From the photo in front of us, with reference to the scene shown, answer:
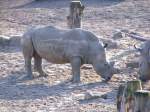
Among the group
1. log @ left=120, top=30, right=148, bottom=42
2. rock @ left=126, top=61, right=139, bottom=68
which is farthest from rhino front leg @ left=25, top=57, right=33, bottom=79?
log @ left=120, top=30, right=148, bottom=42

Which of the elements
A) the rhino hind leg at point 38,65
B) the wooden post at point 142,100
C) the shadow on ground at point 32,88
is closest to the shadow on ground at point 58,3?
the rhino hind leg at point 38,65

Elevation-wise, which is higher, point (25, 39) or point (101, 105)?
point (25, 39)

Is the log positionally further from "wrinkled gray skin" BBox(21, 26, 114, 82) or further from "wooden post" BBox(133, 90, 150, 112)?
"wooden post" BBox(133, 90, 150, 112)

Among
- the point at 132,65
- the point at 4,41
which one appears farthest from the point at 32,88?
the point at 4,41

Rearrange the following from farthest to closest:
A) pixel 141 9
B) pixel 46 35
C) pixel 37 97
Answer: pixel 141 9 < pixel 46 35 < pixel 37 97

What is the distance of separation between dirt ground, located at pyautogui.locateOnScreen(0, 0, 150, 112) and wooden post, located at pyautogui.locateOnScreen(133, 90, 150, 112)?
9.59 ft

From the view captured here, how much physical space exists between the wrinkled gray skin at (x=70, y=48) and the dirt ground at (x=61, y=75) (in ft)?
0.93

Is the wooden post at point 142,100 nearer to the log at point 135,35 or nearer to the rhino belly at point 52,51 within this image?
the rhino belly at point 52,51

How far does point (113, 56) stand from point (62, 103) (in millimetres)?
4245

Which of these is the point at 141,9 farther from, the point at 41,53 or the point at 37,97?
the point at 37,97

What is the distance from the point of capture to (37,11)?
72.5 feet

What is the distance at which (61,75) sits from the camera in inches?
434

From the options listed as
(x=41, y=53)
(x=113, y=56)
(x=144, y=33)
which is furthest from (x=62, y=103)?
(x=144, y=33)

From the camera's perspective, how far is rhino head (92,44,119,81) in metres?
10.4
